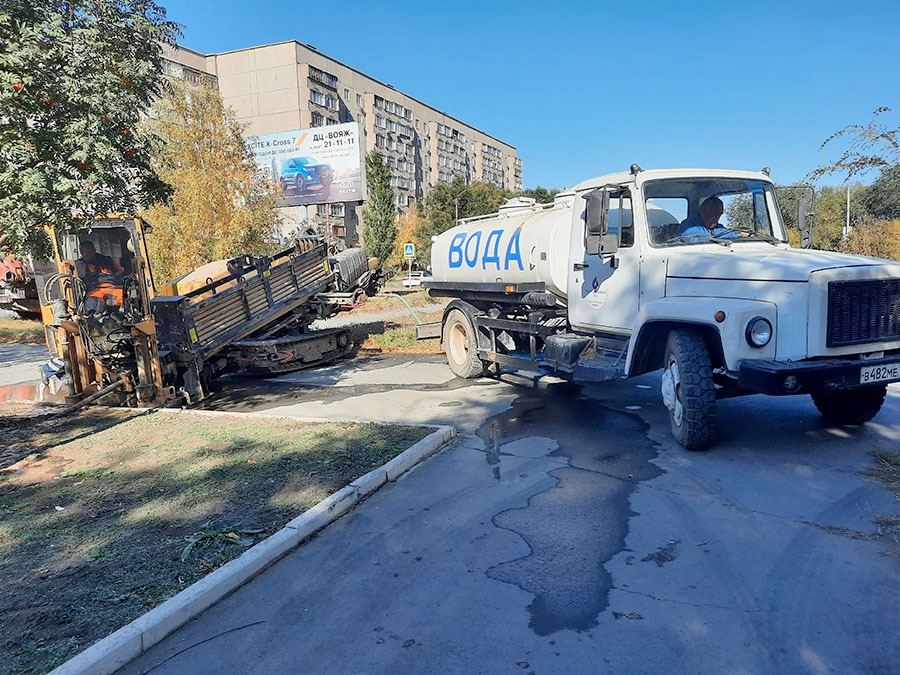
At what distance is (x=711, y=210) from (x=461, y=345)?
485cm

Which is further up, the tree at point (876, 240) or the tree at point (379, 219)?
the tree at point (379, 219)

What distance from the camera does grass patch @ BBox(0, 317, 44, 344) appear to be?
704 inches

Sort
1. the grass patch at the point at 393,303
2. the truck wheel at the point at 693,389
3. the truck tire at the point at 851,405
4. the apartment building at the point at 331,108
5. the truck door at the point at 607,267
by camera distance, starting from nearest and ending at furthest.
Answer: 1. the truck wheel at the point at 693,389
2. the truck tire at the point at 851,405
3. the truck door at the point at 607,267
4. the grass patch at the point at 393,303
5. the apartment building at the point at 331,108

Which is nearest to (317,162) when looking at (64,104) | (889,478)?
(64,104)

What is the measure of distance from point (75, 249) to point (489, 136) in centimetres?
9642

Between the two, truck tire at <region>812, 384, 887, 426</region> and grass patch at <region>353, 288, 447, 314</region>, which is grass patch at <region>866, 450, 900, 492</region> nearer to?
truck tire at <region>812, 384, 887, 426</region>

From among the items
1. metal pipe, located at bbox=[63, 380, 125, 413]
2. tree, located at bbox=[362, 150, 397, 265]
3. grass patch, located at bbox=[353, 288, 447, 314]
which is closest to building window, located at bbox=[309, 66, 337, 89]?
tree, located at bbox=[362, 150, 397, 265]

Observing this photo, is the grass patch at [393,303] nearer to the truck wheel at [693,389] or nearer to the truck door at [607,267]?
the truck door at [607,267]

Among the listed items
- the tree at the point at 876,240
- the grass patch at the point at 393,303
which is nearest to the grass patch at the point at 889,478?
the grass patch at the point at 393,303

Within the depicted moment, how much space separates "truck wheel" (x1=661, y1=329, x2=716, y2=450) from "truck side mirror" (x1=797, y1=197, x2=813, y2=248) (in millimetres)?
2435

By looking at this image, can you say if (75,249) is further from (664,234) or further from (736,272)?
(736,272)

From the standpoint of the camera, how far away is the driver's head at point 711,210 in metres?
6.39

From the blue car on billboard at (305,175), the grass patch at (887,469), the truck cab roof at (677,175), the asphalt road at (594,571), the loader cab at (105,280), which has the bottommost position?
the grass patch at (887,469)

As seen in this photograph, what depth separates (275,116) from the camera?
179 ft
